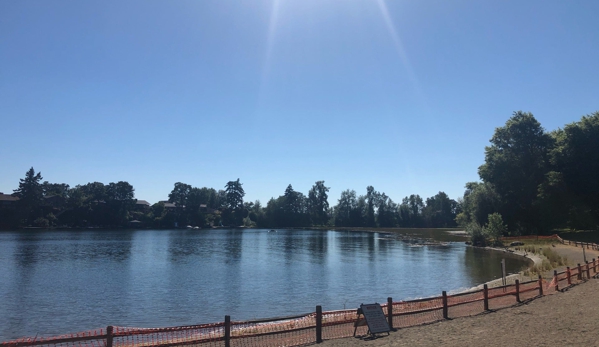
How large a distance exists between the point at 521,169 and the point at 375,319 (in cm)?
7507

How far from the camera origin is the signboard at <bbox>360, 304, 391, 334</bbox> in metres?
13.9

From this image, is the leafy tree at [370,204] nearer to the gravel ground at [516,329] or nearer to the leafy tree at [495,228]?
the leafy tree at [495,228]

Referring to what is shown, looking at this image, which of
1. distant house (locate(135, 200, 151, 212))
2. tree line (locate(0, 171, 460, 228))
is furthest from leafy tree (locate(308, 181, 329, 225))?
distant house (locate(135, 200, 151, 212))

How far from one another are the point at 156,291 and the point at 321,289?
43.4ft

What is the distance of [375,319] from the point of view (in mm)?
14164

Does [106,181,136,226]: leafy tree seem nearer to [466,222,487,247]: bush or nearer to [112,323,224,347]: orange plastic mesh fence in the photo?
[466,222,487,247]: bush

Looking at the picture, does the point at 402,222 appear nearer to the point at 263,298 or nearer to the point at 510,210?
the point at 510,210

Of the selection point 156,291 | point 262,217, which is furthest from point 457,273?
point 262,217

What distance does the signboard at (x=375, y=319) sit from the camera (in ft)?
45.7

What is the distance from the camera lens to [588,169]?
65438 mm

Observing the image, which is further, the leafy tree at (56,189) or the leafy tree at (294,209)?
the leafy tree at (294,209)

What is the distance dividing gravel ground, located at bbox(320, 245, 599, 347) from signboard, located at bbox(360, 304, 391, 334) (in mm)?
266

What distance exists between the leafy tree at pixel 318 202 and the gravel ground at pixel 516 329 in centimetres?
17909

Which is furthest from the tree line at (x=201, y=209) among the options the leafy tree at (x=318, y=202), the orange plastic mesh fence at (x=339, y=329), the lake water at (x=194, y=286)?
the orange plastic mesh fence at (x=339, y=329)
